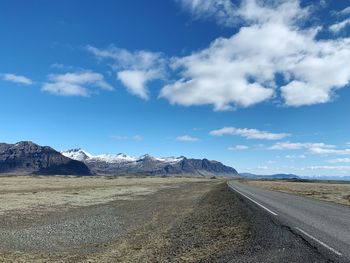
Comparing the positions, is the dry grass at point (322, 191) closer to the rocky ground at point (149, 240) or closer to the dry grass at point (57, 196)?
the rocky ground at point (149, 240)

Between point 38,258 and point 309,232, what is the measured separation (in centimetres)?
1115

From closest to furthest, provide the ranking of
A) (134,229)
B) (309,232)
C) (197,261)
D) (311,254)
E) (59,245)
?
(311,254) < (197,261) < (309,232) < (59,245) < (134,229)

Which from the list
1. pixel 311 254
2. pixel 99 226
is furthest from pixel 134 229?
pixel 311 254

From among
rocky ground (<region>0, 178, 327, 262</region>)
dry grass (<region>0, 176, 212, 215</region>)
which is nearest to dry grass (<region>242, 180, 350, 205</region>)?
rocky ground (<region>0, 178, 327, 262</region>)

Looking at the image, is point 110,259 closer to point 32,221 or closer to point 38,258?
point 38,258

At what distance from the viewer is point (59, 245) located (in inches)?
723

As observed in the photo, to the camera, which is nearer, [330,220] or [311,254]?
[311,254]

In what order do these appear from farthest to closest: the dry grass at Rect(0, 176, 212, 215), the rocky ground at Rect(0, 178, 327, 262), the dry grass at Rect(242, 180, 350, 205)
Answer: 1. the dry grass at Rect(242, 180, 350, 205)
2. the dry grass at Rect(0, 176, 212, 215)
3. the rocky ground at Rect(0, 178, 327, 262)

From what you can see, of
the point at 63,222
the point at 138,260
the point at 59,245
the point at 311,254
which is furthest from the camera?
the point at 63,222

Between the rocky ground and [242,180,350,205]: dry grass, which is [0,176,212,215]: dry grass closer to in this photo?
the rocky ground

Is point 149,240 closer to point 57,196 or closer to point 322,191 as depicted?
point 57,196

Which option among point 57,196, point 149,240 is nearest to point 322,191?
point 57,196

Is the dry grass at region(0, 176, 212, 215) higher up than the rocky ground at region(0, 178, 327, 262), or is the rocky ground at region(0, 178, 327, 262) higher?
the dry grass at region(0, 176, 212, 215)

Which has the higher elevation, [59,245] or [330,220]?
[330,220]
